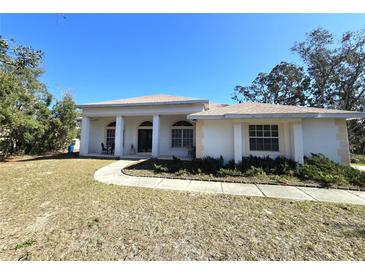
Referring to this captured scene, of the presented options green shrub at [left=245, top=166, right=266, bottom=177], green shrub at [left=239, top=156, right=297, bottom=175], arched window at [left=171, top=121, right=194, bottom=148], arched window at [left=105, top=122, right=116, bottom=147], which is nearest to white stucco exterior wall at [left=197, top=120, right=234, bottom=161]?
green shrub at [left=239, top=156, right=297, bottom=175]

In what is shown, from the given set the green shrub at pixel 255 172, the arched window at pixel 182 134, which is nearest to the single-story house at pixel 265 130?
the green shrub at pixel 255 172

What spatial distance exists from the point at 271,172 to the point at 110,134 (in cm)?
1339

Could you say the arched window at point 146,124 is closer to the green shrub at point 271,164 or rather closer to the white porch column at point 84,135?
the white porch column at point 84,135

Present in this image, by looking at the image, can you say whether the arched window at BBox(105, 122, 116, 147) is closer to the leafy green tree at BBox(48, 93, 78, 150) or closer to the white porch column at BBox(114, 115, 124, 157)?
the white porch column at BBox(114, 115, 124, 157)

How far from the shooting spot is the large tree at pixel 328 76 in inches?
755

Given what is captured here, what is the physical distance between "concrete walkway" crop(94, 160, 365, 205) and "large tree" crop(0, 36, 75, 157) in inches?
216

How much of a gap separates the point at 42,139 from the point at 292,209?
20.5 metres

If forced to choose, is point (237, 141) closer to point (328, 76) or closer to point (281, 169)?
point (281, 169)

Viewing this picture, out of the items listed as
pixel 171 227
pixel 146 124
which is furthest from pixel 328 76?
pixel 171 227

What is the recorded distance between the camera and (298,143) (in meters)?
8.07

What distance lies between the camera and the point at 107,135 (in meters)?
15.6
